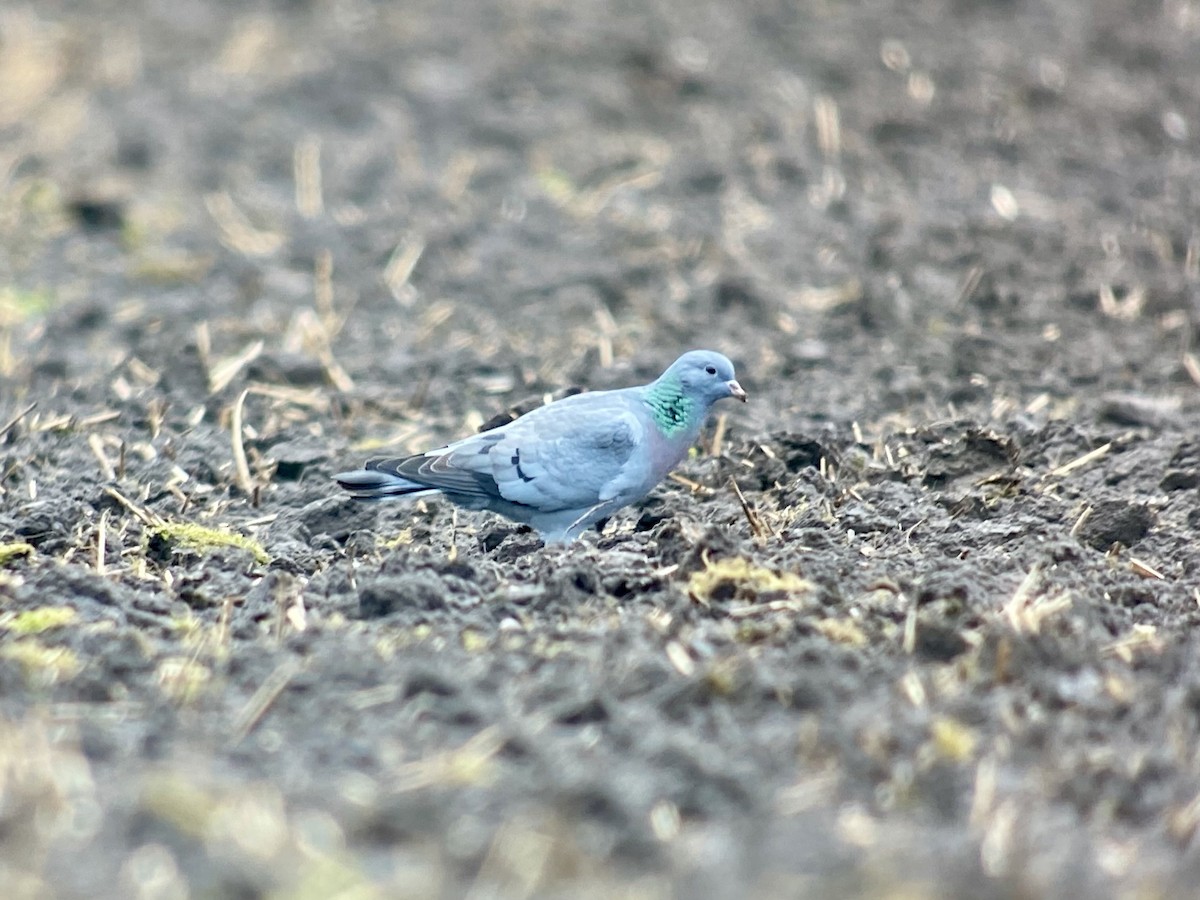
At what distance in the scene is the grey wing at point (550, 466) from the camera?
6.57 meters

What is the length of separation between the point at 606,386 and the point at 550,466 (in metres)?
2.01

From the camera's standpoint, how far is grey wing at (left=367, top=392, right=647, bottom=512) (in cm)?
657

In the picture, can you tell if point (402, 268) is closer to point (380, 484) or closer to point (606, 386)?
point (606, 386)

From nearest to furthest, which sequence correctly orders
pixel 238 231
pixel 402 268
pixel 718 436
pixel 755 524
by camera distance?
pixel 755 524 → pixel 718 436 → pixel 402 268 → pixel 238 231

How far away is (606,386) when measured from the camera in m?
8.55

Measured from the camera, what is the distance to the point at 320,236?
11.3 meters

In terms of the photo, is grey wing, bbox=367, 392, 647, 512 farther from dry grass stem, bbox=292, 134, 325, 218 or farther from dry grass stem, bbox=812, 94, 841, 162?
dry grass stem, bbox=812, 94, 841, 162

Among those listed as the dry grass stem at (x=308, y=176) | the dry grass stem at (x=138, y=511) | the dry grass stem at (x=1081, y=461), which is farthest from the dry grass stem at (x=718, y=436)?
the dry grass stem at (x=308, y=176)

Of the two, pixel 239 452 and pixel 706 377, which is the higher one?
pixel 706 377

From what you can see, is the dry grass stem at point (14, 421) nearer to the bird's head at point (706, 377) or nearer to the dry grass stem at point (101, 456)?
the dry grass stem at point (101, 456)

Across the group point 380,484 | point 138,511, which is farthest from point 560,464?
point 138,511

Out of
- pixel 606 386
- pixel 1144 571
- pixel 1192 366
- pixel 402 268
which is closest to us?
pixel 1144 571

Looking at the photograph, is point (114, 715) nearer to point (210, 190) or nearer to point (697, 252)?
point (697, 252)

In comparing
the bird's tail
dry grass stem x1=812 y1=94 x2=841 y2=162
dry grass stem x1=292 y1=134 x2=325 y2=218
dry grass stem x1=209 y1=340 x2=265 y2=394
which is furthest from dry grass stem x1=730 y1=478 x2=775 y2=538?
dry grass stem x1=812 y1=94 x2=841 y2=162
